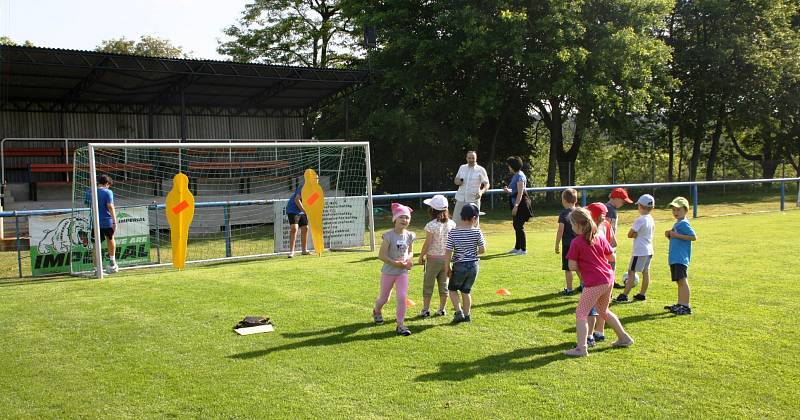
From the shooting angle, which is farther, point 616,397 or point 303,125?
point 303,125

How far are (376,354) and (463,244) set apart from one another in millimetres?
1607

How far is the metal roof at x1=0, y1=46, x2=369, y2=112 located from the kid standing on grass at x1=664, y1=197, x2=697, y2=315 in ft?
62.0

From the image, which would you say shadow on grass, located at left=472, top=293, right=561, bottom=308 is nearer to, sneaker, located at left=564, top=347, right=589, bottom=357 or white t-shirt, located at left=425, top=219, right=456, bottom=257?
white t-shirt, located at left=425, top=219, right=456, bottom=257

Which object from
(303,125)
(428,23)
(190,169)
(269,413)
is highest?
(428,23)

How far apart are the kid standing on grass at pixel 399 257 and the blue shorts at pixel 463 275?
0.49m

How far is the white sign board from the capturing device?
1522cm

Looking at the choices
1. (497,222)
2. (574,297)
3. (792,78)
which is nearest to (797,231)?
(497,222)

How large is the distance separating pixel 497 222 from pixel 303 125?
1336 centimetres

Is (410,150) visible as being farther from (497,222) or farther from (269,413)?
(269,413)

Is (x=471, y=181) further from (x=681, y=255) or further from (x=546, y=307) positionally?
(x=681, y=255)

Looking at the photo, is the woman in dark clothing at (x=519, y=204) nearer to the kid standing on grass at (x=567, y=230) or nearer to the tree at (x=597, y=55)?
the kid standing on grass at (x=567, y=230)

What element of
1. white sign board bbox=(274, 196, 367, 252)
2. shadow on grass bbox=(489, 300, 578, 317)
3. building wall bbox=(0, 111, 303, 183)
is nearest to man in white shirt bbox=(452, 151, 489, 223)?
shadow on grass bbox=(489, 300, 578, 317)

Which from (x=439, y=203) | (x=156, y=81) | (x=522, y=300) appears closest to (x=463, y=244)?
(x=439, y=203)

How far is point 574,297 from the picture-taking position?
9.07 m
